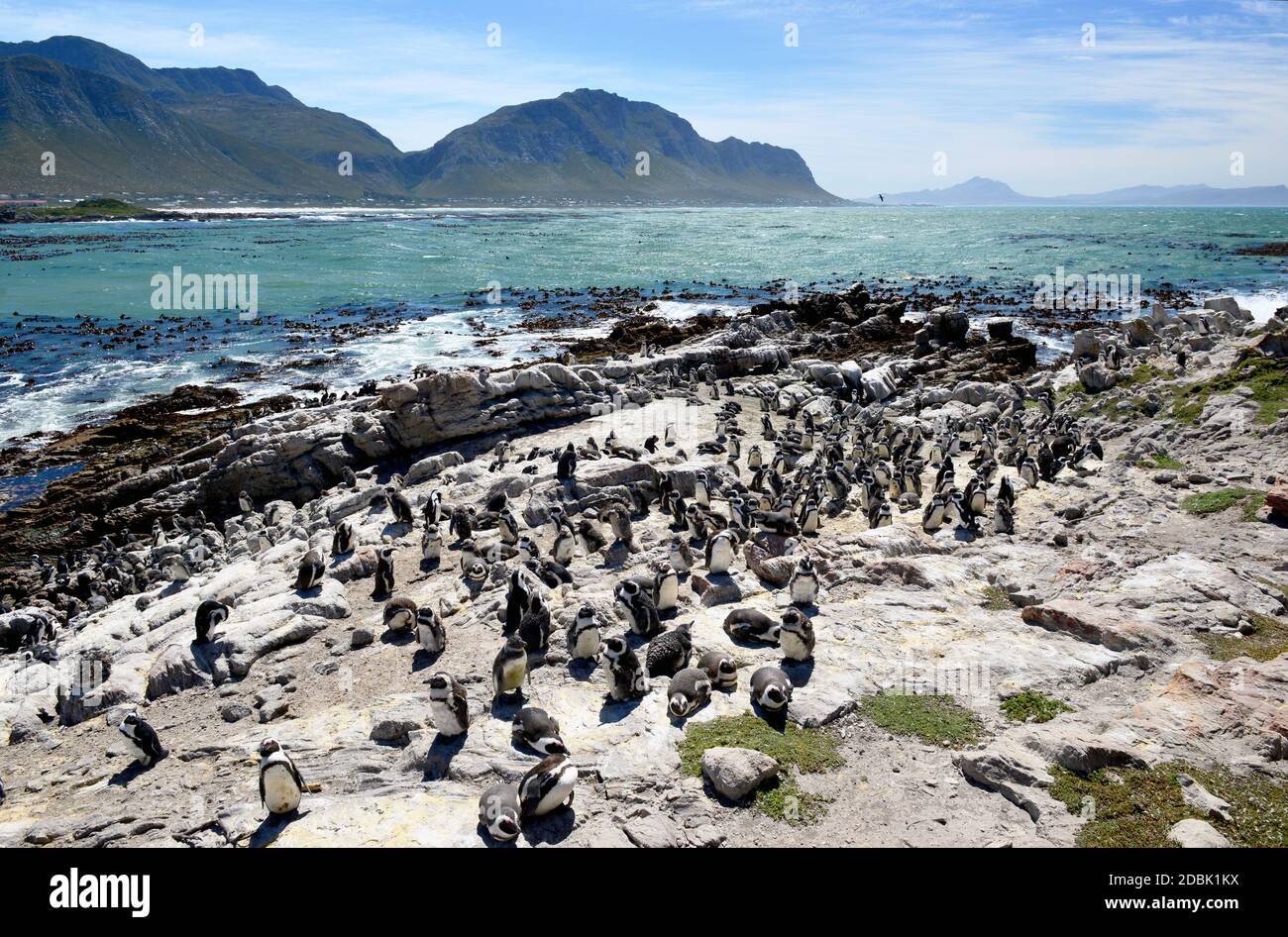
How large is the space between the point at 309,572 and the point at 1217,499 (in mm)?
16920

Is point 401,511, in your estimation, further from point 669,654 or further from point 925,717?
point 925,717

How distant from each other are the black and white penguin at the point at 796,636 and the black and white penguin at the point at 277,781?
5776mm

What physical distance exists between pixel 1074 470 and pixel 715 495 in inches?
354

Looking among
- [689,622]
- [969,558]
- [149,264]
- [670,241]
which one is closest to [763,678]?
[689,622]

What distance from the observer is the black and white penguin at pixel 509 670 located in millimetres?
9289

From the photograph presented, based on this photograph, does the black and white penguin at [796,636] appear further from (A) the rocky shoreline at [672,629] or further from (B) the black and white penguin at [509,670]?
(B) the black and white penguin at [509,670]

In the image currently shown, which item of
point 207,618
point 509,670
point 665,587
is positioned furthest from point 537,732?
point 207,618

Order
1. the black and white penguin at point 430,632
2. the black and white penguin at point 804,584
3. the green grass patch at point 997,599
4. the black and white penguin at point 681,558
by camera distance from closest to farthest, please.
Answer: the black and white penguin at point 430,632 → the black and white penguin at point 804,584 → the green grass patch at point 997,599 → the black and white penguin at point 681,558

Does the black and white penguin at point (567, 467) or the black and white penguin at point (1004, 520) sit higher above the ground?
the black and white penguin at point (567, 467)

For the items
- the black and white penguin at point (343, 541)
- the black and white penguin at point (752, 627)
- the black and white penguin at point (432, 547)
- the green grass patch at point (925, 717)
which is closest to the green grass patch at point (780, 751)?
the green grass patch at point (925, 717)

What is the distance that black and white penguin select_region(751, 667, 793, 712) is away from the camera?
28.5 ft

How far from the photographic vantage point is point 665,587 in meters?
11.4

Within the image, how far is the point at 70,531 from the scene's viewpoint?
907 inches
